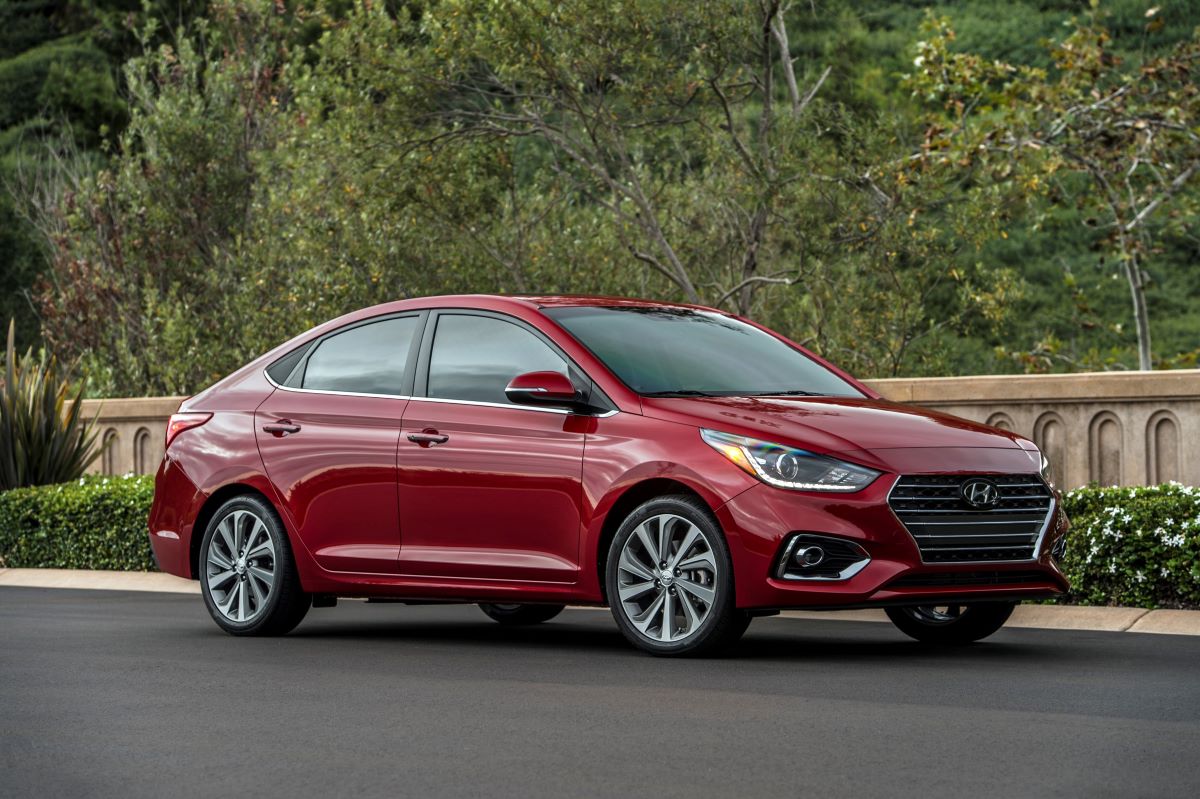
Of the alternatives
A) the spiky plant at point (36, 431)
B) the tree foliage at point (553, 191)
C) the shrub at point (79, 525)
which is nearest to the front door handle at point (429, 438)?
the shrub at point (79, 525)

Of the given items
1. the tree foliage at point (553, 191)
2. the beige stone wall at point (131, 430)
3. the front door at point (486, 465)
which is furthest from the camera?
the beige stone wall at point (131, 430)

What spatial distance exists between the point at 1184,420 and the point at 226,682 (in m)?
7.09

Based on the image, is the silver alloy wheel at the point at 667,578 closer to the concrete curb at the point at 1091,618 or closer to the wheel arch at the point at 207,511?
the wheel arch at the point at 207,511

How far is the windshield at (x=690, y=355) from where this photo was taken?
9.54m

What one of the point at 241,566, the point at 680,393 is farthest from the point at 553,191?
the point at 680,393

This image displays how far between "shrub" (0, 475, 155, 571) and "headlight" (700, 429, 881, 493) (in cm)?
903

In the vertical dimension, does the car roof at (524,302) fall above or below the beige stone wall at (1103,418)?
above

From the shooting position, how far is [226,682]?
8.61 meters

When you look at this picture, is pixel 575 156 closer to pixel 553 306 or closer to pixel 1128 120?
pixel 1128 120

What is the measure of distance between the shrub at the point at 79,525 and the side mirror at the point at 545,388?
26.2 feet

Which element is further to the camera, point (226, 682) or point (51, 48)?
point (51, 48)

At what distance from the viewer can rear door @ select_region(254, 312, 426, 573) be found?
33.1ft

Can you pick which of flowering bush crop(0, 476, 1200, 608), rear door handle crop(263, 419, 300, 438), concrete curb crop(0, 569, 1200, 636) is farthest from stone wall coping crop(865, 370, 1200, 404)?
rear door handle crop(263, 419, 300, 438)

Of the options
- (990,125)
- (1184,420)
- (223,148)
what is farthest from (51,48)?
(1184,420)
